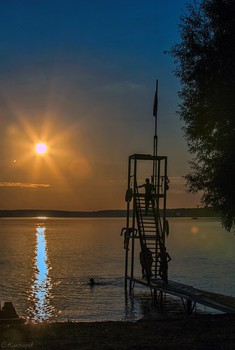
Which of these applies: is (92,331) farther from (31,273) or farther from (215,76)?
(31,273)

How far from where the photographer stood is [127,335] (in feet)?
40.9

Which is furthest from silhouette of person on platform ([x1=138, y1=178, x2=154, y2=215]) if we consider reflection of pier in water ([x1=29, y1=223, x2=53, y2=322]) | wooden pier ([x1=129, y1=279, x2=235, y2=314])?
reflection of pier in water ([x1=29, y1=223, x2=53, y2=322])

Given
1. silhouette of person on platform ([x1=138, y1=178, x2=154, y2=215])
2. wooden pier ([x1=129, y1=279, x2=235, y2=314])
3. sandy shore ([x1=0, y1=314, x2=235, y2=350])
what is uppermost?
silhouette of person on platform ([x1=138, y1=178, x2=154, y2=215])

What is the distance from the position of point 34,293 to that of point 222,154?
67.0 feet

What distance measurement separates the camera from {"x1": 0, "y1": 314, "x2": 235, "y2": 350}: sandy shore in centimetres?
1106

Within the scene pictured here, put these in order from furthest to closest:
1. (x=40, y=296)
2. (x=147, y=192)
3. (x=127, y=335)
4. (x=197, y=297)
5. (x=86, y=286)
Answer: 1. (x=86, y=286)
2. (x=40, y=296)
3. (x=147, y=192)
4. (x=197, y=297)
5. (x=127, y=335)

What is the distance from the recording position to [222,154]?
688 inches

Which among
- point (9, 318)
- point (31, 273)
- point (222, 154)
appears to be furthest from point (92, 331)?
point (31, 273)

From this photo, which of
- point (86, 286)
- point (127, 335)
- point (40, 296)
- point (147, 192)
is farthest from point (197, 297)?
point (86, 286)

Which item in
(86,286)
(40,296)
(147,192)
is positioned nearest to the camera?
(147,192)

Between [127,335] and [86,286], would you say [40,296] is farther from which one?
[127,335]

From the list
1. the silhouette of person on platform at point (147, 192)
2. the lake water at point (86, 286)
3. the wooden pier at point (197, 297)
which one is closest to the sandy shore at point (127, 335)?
the wooden pier at point (197, 297)

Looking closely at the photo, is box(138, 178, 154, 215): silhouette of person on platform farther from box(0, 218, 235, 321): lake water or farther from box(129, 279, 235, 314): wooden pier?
box(0, 218, 235, 321): lake water

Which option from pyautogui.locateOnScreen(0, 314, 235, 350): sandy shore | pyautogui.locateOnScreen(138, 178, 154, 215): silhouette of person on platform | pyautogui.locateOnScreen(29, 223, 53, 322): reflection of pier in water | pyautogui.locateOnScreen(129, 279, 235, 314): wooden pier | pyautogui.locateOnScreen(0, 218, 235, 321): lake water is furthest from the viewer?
pyautogui.locateOnScreen(138, 178, 154, 215): silhouette of person on platform
